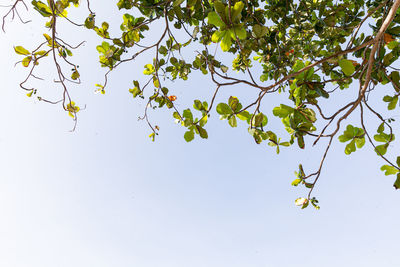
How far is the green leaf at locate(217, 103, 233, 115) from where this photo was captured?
164cm

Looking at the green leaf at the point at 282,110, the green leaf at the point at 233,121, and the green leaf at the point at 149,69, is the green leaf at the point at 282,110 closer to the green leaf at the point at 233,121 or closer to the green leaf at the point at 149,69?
the green leaf at the point at 233,121

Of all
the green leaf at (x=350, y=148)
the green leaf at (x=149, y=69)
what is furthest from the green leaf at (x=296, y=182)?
the green leaf at (x=149, y=69)

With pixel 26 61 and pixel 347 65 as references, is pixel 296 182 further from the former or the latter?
pixel 26 61

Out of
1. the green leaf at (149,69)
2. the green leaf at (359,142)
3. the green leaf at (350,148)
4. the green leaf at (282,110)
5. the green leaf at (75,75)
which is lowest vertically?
the green leaf at (350,148)

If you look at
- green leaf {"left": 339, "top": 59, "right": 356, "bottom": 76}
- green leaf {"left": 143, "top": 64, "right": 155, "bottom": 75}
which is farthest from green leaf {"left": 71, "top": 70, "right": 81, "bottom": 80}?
green leaf {"left": 339, "top": 59, "right": 356, "bottom": 76}

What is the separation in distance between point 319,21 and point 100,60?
92.8 inches

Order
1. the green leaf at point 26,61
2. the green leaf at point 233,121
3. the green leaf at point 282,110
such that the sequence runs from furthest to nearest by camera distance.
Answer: the green leaf at point 26,61 → the green leaf at point 233,121 → the green leaf at point 282,110

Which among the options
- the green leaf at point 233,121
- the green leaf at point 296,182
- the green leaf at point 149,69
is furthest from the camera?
the green leaf at point 149,69

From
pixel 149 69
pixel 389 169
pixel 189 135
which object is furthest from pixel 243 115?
pixel 149 69

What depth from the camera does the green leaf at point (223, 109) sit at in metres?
1.64

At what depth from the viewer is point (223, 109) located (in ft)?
5.43

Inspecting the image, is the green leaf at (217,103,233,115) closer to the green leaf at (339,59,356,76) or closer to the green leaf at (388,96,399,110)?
the green leaf at (339,59,356,76)

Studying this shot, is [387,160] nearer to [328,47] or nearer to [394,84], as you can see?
[394,84]

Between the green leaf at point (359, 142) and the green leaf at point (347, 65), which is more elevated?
the green leaf at point (347, 65)
